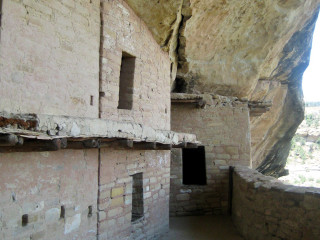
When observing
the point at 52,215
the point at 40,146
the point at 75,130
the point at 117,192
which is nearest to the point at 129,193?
the point at 117,192

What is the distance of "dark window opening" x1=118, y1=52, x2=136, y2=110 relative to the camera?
4695 mm

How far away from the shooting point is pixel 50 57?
3307mm

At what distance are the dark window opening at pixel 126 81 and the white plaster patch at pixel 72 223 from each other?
1.77 m

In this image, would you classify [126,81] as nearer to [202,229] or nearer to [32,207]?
[32,207]

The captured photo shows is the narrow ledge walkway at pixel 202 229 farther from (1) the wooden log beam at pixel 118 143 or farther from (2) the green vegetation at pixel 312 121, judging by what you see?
(2) the green vegetation at pixel 312 121

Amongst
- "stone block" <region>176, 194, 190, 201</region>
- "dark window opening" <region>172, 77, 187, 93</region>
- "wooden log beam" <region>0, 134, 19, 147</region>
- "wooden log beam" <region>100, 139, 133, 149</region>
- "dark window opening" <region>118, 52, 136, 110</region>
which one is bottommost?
"stone block" <region>176, 194, 190, 201</region>

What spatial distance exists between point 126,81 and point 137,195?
1.77 m

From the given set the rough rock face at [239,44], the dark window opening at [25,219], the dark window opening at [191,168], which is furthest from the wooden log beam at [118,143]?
the dark window opening at [191,168]

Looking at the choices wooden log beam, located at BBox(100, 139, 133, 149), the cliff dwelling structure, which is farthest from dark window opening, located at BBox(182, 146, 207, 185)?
wooden log beam, located at BBox(100, 139, 133, 149)

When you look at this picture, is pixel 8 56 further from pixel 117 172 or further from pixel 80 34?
pixel 117 172

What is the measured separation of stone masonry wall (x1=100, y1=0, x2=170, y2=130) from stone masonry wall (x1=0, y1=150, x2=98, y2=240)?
2.69ft

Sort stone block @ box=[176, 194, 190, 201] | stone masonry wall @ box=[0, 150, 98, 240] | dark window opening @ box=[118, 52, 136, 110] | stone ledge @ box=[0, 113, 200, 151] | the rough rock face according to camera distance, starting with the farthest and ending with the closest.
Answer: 1. stone block @ box=[176, 194, 190, 201]
2. the rough rock face
3. dark window opening @ box=[118, 52, 136, 110]
4. stone masonry wall @ box=[0, 150, 98, 240]
5. stone ledge @ box=[0, 113, 200, 151]

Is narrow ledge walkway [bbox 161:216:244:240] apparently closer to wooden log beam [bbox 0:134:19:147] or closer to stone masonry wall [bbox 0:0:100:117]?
stone masonry wall [bbox 0:0:100:117]

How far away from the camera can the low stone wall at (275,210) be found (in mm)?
4035
